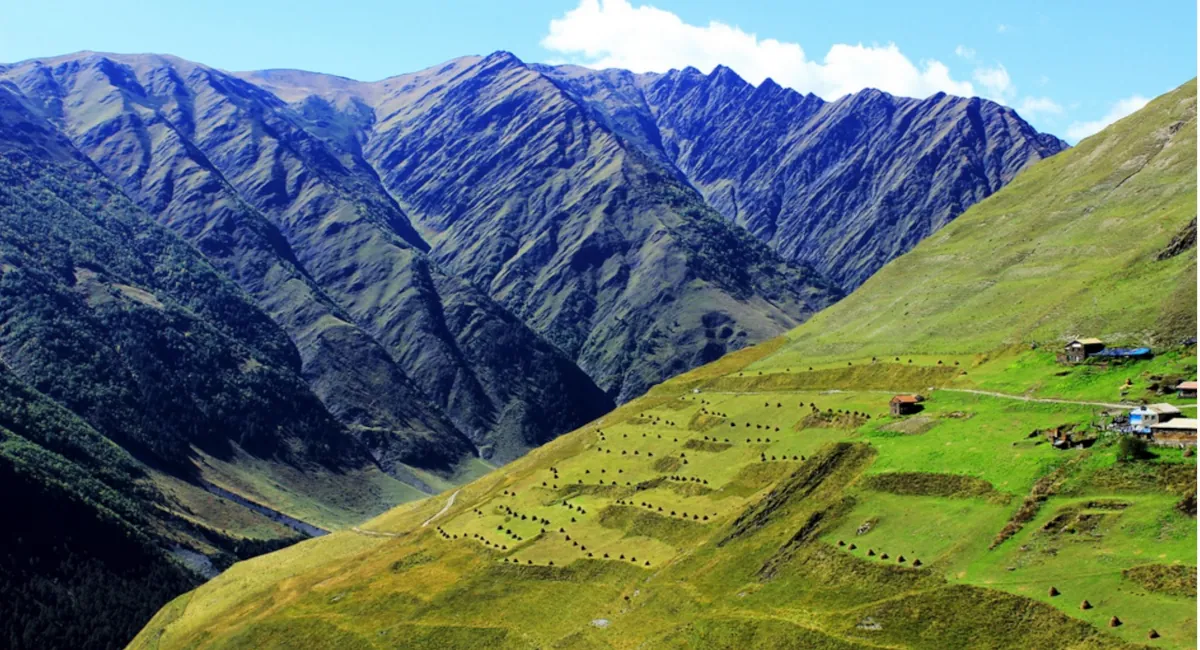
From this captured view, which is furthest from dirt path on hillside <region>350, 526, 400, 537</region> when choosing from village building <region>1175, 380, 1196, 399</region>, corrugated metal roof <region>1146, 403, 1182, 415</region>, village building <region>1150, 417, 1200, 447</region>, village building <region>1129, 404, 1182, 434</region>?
village building <region>1150, 417, 1200, 447</region>

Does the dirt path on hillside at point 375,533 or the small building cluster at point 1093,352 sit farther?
the dirt path on hillside at point 375,533

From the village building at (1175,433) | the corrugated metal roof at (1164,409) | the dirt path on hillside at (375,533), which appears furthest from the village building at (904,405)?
the dirt path on hillside at (375,533)

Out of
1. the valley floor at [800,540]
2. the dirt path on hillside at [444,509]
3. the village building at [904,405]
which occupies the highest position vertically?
the village building at [904,405]

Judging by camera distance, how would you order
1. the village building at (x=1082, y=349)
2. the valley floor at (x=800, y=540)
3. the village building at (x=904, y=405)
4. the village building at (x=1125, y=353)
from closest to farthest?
1. the valley floor at (x=800, y=540)
2. the village building at (x=1125, y=353)
3. the village building at (x=1082, y=349)
4. the village building at (x=904, y=405)

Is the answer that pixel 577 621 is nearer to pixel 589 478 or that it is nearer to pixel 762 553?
pixel 762 553

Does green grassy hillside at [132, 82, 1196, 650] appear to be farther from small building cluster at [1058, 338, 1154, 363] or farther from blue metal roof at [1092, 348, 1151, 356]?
blue metal roof at [1092, 348, 1151, 356]

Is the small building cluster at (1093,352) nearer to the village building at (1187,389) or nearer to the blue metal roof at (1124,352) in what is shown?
the blue metal roof at (1124,352)

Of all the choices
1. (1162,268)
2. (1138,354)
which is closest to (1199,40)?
(1138,354)
